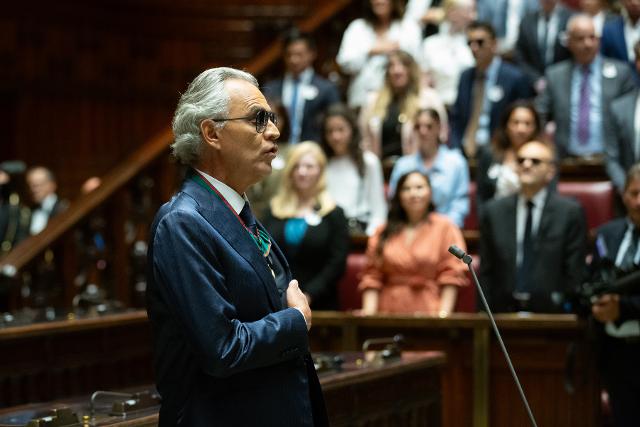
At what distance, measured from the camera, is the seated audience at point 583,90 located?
6.21 metres

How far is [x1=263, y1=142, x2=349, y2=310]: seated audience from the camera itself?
202 inches

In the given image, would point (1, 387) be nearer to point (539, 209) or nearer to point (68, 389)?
point (68, 389)

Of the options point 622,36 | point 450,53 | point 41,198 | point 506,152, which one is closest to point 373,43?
point 450,53

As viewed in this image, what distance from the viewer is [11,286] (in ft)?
19.1

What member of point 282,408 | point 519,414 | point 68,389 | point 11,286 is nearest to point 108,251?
point 11,286

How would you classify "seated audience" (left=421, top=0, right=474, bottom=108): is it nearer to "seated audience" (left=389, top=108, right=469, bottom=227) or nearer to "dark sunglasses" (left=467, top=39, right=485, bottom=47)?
"dark sunglasses" (left=467, top=39, right=485, bottom=47)

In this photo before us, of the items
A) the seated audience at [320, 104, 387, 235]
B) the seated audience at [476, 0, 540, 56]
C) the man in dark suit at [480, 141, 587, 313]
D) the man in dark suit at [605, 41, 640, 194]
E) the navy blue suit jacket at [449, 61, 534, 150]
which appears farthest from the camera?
the seated audience at [476, 0, 540, 56]

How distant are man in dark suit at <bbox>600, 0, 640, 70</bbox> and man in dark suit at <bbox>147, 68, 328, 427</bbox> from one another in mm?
4824

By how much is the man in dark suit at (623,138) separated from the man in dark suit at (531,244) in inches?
33.5

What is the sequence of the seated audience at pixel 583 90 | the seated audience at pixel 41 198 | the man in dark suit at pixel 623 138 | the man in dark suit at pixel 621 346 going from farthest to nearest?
the seated audience at pixel 41 198
the seated audience at pixel 583 90
the man in dark suit at pixel 623 138
the man in dark suit at pixel 621 346

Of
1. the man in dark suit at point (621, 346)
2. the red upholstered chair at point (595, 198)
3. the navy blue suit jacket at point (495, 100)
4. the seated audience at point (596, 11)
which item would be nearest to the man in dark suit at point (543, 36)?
the seated audience at point (596, 11)

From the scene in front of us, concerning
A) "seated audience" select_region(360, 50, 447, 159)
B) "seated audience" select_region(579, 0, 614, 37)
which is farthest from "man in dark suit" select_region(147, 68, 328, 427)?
"seated audience" select_region(579, 0, 614, 37)

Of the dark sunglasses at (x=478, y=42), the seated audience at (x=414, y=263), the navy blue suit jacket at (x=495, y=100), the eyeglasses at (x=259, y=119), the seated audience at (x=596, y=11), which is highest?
the seated audience at (x=596, y=11)

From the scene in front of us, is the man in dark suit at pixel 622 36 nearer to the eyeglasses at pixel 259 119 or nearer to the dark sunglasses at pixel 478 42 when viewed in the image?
the dark sunglasses at pixel 478 42
